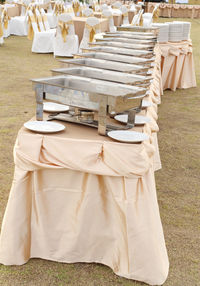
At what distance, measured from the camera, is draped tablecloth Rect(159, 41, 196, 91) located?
399 cm

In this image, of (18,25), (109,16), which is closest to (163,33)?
(109,16)

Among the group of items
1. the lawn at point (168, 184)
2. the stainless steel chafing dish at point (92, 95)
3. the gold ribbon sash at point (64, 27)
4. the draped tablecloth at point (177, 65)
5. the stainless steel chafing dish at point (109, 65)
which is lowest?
the lawn at point (168, 184)

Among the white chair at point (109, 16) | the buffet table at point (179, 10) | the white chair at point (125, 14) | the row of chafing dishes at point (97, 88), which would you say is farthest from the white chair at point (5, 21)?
the buffet table at point (179, 10)

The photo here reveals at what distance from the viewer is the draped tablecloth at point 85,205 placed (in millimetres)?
1122

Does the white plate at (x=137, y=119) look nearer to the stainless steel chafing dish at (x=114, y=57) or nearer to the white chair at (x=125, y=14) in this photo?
the stainless steel chafing dish at (x=114, y=57)

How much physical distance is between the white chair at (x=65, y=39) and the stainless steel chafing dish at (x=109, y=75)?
14.1 ft

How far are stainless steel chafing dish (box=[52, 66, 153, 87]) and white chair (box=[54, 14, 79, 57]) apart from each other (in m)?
4.30

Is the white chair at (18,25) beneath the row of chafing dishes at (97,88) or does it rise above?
beneath

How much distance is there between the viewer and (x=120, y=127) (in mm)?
1279

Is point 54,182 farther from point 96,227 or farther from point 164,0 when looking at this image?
point 164,0

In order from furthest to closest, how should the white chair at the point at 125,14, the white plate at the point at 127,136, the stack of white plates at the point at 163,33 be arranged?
1. the white chair at the point at 125,14
2. the stack of white plates at the point at 163,33
3. the white plate at the point at 127,136

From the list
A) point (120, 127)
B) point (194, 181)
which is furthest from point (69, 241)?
point (194, 181)

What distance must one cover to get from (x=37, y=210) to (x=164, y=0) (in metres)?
20.0

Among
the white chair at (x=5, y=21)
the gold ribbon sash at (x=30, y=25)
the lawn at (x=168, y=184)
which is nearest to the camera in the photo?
the lawn at (x=168, y=184)
